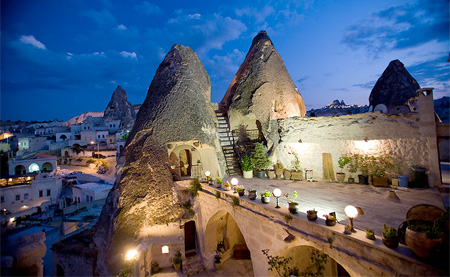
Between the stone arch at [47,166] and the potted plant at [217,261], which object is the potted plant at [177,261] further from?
the stone arch at [47,166]

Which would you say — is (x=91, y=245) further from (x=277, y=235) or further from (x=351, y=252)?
(x=351, y=252)

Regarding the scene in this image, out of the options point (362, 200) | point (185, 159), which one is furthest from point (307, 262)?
point (185, 159)

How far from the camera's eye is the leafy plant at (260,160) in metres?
13.8

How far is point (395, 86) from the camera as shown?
92.4ft

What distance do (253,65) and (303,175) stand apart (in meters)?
10.9

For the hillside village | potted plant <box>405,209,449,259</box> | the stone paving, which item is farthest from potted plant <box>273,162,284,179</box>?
potted plant <box>405,209,449,259</box>

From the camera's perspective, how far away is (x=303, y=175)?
12.7 meters

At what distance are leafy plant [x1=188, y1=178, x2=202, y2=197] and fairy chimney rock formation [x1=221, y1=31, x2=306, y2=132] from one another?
7460 millimetres

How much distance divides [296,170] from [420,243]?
904 cm

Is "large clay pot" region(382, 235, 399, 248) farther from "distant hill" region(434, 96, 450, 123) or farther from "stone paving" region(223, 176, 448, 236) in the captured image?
"distant hill" region(434, 96, 450, 123)

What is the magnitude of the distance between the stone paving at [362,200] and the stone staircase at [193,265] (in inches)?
227

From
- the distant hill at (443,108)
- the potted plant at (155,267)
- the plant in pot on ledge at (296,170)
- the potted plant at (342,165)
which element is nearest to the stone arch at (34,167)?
the potted plant at (155,267)

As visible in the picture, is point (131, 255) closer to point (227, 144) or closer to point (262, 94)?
point (227, 144)

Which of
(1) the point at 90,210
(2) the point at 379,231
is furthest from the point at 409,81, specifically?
(1) the point at 90,210
